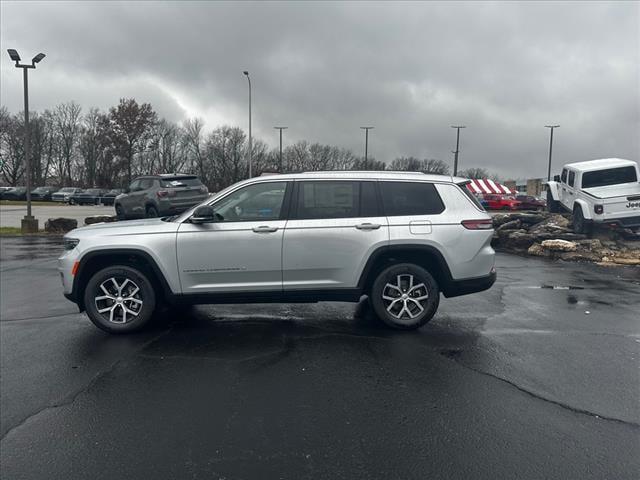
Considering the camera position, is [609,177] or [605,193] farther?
[609,177]

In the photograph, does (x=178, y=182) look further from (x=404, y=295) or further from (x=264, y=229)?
(x=404, y=295)

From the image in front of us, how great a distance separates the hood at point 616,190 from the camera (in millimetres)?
12953

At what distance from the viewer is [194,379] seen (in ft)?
12.5

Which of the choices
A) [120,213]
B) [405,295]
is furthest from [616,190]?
[120,213]

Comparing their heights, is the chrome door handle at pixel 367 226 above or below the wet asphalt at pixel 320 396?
above

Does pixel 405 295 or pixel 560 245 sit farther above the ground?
pixel 560 245

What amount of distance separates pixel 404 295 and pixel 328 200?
1382mm

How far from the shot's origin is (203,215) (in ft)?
15.8

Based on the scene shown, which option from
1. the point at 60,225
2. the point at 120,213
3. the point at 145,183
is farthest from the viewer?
the point at 120,213

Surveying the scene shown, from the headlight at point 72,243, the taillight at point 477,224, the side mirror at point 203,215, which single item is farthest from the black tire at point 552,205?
the headlight at point 72,243

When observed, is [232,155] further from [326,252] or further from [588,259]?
[326,252]

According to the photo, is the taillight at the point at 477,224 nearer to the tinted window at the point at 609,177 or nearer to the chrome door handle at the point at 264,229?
the chrome door handle at the point at 264,229

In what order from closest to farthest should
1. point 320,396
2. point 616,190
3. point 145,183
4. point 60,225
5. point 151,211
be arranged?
point 320,396 → point 616,190 → point 151,211 → point 145,183 → point 60,225

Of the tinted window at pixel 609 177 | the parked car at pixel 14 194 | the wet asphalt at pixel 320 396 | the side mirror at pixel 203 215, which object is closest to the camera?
the wet asphalt at pixel 320 396
